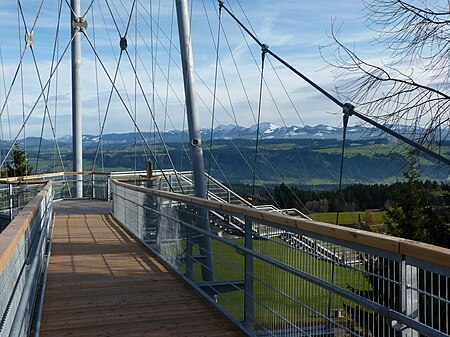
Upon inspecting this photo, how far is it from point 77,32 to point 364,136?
766 inches

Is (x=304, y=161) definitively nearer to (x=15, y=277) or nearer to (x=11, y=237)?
(x=15, y=277)

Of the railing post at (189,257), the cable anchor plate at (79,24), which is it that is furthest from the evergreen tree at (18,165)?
the railing post at (189,257)

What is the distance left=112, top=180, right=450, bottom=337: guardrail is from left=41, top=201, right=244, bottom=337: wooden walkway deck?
292mm

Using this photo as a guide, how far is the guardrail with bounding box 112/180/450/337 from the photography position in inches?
124

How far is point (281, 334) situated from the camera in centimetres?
482

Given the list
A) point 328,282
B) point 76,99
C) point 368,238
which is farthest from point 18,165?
point 368,238

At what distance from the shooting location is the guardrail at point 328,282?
3.15 metres

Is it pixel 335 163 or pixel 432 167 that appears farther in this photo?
pixel 335 163

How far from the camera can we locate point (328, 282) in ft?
13.3

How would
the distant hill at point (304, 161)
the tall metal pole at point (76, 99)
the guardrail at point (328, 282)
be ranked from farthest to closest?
the tall metal pole at point (76, 99), the distant hill at point (304, 161), the guardrail at point (328, 282)

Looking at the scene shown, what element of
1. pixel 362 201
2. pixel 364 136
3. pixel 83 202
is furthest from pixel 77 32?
pixel 364 136

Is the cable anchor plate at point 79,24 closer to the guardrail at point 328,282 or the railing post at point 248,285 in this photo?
the guardrail at point 328,282

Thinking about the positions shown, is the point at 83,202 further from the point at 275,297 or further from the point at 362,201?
the point at 275,297

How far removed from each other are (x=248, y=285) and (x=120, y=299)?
69.4 inches
